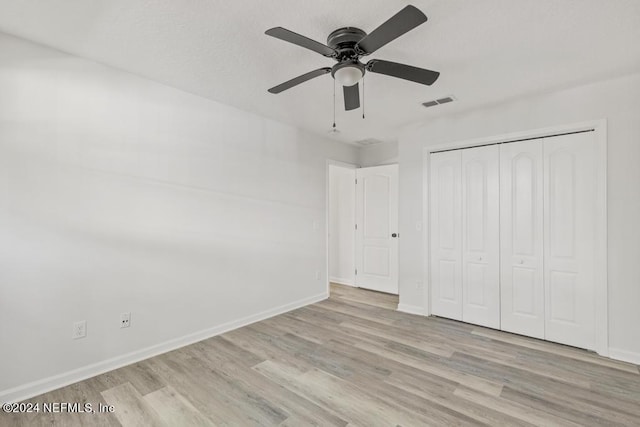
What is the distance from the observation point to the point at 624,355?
2.72m

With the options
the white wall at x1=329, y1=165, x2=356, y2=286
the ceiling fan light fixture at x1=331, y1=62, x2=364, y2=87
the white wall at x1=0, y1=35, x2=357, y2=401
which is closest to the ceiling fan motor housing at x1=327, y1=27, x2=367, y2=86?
the ceiling fan light fixture at x1=331, y1=62, x2=364, y2=87

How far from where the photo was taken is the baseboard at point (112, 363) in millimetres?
2156

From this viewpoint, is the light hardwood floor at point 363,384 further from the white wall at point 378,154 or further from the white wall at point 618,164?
the white wall at point 378,154

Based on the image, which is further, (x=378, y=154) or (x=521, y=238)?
(x=378, y=154)

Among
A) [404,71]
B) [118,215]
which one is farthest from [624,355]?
[118,215]

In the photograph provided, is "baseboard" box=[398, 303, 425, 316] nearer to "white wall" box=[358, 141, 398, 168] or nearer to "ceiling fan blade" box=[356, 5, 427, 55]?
"white wall" box=[358, 141, 398, 168]

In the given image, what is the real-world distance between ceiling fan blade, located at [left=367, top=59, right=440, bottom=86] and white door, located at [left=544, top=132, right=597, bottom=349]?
2.01m

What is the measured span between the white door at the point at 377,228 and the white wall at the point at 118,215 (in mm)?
1915

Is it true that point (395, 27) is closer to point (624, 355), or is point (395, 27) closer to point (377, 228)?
point (624, 355)

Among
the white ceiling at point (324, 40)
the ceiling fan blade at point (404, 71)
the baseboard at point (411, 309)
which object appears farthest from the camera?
the baseboard at point (411, 309)

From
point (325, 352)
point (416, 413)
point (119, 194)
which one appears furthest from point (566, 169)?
point (119, 194)

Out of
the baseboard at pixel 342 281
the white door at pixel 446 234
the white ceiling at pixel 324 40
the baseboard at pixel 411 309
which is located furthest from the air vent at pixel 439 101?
the baseboard at pixel 342 281

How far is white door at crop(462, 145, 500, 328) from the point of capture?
347 centimetres

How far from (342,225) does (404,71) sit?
3.96 metres
